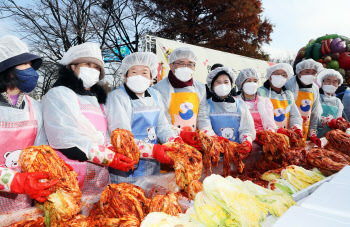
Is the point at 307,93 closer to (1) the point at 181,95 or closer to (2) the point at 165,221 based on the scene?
(1) the point at 181,95

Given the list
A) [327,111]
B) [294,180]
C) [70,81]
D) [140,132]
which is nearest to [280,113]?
[327,111]

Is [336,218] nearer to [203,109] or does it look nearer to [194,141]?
[194,141]

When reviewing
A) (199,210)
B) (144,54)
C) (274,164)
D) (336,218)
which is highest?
(144,54)

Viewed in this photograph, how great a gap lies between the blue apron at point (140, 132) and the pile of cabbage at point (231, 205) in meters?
1.44

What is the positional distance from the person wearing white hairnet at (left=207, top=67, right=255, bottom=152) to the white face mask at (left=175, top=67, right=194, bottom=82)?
0.45 metres

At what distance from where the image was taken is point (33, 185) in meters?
1.44

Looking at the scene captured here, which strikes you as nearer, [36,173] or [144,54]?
[36,173]

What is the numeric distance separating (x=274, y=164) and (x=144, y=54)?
2.23 meters

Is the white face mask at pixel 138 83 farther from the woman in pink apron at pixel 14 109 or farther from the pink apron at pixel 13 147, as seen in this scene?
the pink apron at pixel 13 147

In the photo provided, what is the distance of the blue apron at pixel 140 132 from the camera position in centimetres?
285

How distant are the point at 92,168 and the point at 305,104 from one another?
466 cm

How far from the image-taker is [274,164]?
10.6 feet

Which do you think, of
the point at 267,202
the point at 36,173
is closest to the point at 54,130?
the point at 36,173

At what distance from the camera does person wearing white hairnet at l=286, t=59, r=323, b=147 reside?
5078 millimetres
